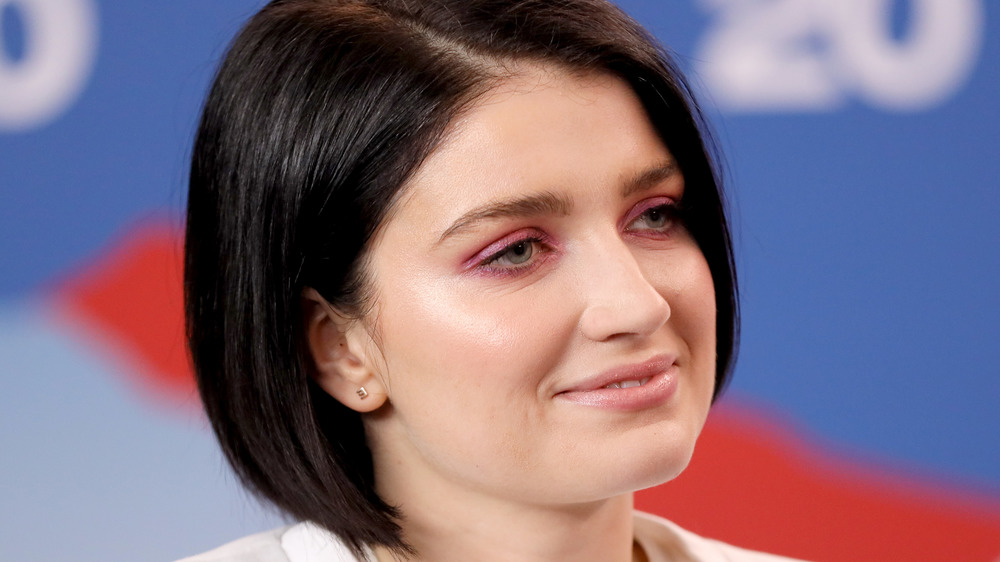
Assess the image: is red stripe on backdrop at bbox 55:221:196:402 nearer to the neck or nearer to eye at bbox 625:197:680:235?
the neck

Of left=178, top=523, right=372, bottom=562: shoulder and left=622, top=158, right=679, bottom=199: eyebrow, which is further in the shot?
left=178, top=523, right=372, bottom=562: shoulder

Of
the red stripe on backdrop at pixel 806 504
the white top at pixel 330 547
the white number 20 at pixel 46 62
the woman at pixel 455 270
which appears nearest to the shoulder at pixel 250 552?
the white top at pixel 330 547

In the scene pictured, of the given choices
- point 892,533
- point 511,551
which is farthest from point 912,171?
point 511,551

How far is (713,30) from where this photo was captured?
2.40 metres

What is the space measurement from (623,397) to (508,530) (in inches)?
10.3

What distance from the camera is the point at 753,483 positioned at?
8.05ft

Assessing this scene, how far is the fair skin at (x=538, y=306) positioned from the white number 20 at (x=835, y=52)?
1.08 meters

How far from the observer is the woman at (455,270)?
1.30 metres

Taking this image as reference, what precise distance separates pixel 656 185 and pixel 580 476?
358 millimetres

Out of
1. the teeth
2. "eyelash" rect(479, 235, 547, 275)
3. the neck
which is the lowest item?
the neck

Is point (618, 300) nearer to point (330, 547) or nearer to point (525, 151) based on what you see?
point (525, 151)

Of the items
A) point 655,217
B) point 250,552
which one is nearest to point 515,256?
point 655,217

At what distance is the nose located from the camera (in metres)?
1.27

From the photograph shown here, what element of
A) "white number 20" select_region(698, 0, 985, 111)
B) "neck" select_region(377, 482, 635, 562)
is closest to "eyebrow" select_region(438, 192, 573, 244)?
"neck" select_region(377, 482, 635, 562)
